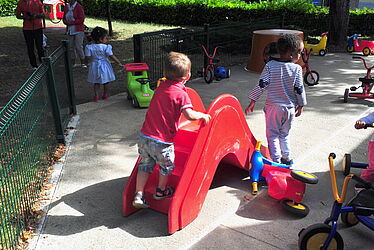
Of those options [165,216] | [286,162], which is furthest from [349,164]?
[165,216]

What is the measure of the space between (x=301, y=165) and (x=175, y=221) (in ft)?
7.06

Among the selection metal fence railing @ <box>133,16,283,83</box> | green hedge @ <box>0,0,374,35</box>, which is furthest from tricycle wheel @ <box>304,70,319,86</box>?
green hedge @ <box>0,0,374,35</box>

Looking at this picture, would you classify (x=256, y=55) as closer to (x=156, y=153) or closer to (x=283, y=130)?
(x=283, y=130)

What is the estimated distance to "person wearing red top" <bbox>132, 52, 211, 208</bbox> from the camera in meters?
3.49

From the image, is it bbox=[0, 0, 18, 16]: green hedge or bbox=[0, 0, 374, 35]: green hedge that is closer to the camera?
bbox=[0, 0, 374, 35]: green hedge

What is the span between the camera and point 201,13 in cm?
2147

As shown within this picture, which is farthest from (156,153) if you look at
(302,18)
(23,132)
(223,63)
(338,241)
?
(302,18)

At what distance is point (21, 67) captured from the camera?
10.6 metres

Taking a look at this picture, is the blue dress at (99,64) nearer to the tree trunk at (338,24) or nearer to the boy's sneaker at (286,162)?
the boy's sneaker at (286,162)

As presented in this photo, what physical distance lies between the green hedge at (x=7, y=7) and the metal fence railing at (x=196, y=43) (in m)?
16.1

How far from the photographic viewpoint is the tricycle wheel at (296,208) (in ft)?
12.5

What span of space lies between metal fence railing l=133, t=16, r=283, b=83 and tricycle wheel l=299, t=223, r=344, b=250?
5509 millimetres

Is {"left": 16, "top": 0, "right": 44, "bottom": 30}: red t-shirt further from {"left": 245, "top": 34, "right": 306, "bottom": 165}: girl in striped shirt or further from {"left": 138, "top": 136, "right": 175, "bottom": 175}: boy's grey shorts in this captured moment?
{"left": 138, "top": 136, "right": 175, "bottom": 175}: boy's grey shorts

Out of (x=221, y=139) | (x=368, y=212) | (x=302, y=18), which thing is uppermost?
(x=302, y=18)
